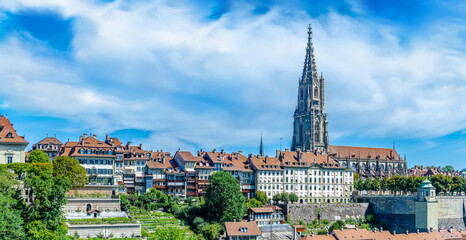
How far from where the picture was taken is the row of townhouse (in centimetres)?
8769

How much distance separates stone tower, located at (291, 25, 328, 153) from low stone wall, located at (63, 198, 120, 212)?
229 ft

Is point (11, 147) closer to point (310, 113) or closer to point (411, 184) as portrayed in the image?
point (411, 184)

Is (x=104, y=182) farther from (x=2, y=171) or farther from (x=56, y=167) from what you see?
(x=2, y=171)

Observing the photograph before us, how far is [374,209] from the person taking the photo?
105 meters

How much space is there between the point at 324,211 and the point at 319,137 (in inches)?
1698

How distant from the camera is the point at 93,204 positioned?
74812 millimetres

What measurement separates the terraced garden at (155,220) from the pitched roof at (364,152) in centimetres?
6534

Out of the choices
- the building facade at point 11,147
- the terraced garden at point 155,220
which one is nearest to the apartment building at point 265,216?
the terraced garden at point 155,220

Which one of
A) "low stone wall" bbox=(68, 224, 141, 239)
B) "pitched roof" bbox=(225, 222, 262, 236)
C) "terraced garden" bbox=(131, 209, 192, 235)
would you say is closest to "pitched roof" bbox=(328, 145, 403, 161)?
"pitched roof" bbox=(225, 222, 262, 236)

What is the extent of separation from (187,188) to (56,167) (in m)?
28.3

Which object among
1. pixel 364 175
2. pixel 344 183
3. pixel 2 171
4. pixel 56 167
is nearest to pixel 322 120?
pixel 364 175

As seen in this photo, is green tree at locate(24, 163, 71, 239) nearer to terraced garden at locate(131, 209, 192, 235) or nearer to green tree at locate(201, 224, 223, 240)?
terraced garden at locate(131, 209, 192, 235)

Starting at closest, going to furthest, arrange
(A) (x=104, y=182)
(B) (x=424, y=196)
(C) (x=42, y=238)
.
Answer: (C) (x=42, y=238) → (A) (x=104, y=182) → (B) (x=424, y=196)

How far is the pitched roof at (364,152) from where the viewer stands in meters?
140
